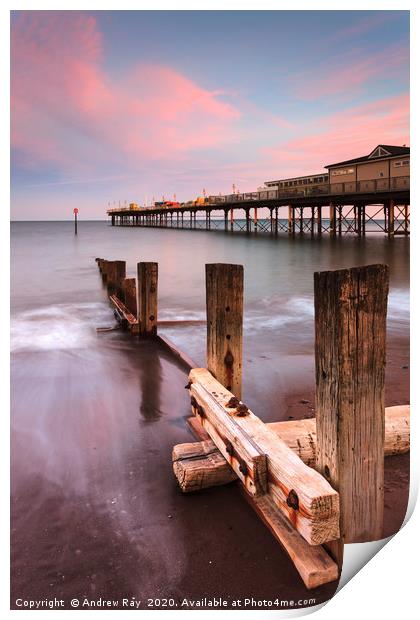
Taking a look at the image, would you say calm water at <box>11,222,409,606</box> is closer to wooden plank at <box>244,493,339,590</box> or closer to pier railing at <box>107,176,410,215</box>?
wooden plank at <box>244,493,339,590</box>

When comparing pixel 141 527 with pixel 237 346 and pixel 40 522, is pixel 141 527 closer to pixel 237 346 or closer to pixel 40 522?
pixel 40 522

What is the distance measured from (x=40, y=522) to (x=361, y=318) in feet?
6.23

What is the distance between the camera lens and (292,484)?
1810 millimetres

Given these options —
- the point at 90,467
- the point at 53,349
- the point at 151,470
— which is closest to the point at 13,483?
the point at 90,467

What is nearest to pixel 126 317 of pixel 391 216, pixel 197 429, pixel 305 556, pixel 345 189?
pixel 197 429

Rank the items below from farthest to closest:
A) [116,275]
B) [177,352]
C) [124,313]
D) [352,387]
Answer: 1. [116,275]
2. [124,313]
3. [177,352]
4. [352,387]

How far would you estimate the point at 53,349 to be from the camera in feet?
19.0

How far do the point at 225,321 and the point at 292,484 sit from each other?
55.0 inches

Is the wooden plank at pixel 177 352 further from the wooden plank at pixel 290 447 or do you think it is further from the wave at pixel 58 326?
the wooden plank at pixel 290 447

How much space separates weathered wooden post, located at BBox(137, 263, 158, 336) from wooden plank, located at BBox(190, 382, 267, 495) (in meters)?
3.49

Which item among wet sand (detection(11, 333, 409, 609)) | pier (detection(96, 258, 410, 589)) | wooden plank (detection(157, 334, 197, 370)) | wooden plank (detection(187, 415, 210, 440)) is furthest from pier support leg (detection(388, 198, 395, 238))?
pier (detection(96, 258, 410, 589))

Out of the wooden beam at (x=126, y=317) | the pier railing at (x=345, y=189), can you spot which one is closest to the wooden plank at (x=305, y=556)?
the wooden beam at (x=126, y=317)

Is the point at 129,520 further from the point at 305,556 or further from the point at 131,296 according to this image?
the point at 131,296

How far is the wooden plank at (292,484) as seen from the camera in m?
1.69
